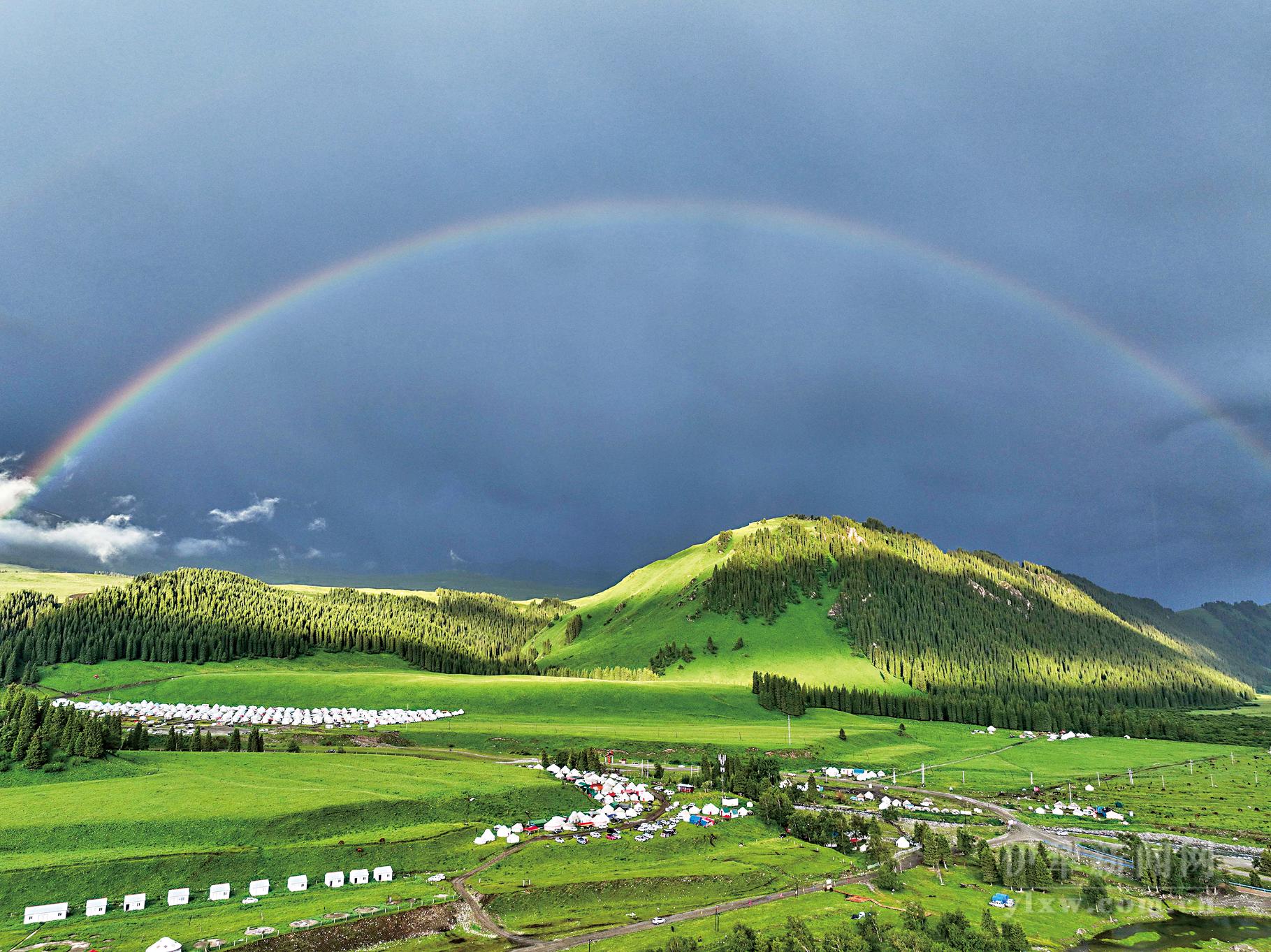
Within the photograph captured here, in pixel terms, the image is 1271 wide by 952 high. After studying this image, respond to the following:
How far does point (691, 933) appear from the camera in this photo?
69062 mm

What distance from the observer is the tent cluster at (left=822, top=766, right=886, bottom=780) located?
6117 inches

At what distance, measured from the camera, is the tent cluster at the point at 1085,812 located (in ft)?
403

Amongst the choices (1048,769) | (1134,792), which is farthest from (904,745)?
(1134,792)

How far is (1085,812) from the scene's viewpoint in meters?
126

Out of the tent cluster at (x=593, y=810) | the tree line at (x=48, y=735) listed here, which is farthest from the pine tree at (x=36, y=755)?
the tent cluster at (x=593, y=810)

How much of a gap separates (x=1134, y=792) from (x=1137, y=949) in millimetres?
90514

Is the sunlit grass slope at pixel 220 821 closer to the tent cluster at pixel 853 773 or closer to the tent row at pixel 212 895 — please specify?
the tent row at pixel 212 895

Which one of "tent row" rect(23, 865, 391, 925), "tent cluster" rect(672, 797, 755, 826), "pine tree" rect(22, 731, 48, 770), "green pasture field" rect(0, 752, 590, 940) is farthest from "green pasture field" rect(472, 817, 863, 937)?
"pine tree" rect(22, 731, 48, 770)

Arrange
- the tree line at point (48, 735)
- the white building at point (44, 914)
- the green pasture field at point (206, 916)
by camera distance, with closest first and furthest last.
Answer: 1. the green pasture field at point (206, 916)
2. the white building at point (44, 914)
3. the tree line at point (48, 735)

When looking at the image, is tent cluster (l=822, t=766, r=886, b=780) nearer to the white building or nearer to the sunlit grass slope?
the sunlit grass slope

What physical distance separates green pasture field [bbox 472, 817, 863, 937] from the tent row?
1222cm

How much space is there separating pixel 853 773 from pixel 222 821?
125608mm

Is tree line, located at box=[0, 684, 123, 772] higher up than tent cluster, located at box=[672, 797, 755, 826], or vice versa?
tree line, located at box=[0, 684, 123, 772]

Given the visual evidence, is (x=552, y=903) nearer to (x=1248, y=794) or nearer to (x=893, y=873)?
(x=893, y=873)
